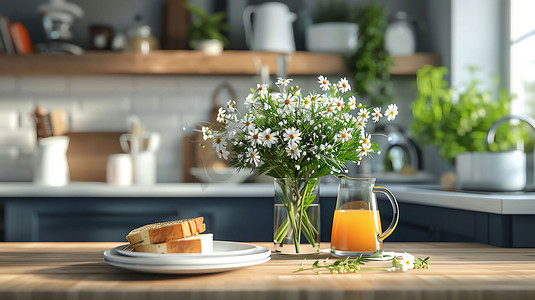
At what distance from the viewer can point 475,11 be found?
3.08m

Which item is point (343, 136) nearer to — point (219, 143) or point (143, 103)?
point (219, 143)

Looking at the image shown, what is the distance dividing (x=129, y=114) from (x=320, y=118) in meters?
2.51

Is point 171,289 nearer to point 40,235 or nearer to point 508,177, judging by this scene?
point 508,177

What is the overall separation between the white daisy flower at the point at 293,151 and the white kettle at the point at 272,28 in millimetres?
2158

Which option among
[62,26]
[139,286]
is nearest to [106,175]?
[62,26]

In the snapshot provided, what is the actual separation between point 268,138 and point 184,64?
2230 millimetres

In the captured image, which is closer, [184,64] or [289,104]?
[289,104]

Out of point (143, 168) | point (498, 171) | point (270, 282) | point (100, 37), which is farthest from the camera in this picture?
point (100, 37)

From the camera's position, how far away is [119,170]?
9.93 feet

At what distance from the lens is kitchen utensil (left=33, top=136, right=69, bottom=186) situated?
119 inches

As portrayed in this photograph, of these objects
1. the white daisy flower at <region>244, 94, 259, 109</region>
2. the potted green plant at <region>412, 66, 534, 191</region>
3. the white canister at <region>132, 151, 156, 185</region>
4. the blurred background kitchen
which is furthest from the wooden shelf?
the white daisy flower at <region>244, 94, 259, 109</region>

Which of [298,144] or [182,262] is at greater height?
[298,144]

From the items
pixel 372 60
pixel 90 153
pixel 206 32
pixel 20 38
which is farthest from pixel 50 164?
pixel 372 60

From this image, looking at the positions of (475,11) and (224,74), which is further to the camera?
(224,74)
